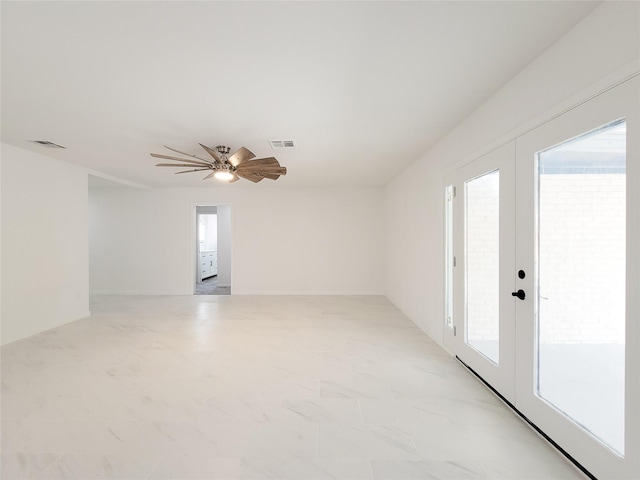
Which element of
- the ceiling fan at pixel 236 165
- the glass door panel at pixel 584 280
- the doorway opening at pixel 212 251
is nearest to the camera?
the glass door panel at pixel 584 280

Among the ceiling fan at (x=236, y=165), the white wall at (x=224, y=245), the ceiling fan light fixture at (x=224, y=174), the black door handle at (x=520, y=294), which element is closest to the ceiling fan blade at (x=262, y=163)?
the ceiling fan at (x=236, y=165)

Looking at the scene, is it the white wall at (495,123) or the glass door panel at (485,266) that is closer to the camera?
the white wall at (495,123)

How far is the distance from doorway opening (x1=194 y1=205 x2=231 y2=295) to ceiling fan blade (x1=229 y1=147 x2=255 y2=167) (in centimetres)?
455

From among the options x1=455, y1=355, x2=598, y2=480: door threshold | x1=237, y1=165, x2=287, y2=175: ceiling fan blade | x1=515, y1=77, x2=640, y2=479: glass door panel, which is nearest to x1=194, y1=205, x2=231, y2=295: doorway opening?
x1=237, y1=165, x2=287, y2=175: ceiling fan blade

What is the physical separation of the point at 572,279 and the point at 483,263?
0.93m

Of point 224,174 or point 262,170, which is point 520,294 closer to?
point 262,170

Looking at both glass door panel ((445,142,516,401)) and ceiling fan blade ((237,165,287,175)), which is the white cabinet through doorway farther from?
glass door panel ((445,142,516,401))

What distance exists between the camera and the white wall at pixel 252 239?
676 centimetres

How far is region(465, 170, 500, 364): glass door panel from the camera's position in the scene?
2414mm

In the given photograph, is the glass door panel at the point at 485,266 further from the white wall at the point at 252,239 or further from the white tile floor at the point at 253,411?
the white wall at the point at 252,239

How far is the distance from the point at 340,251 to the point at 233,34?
17.8 feet

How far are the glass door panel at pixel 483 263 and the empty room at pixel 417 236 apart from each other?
0.02 m

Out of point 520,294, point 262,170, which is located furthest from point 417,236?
point 262,170

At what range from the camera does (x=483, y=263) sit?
2.64 m
